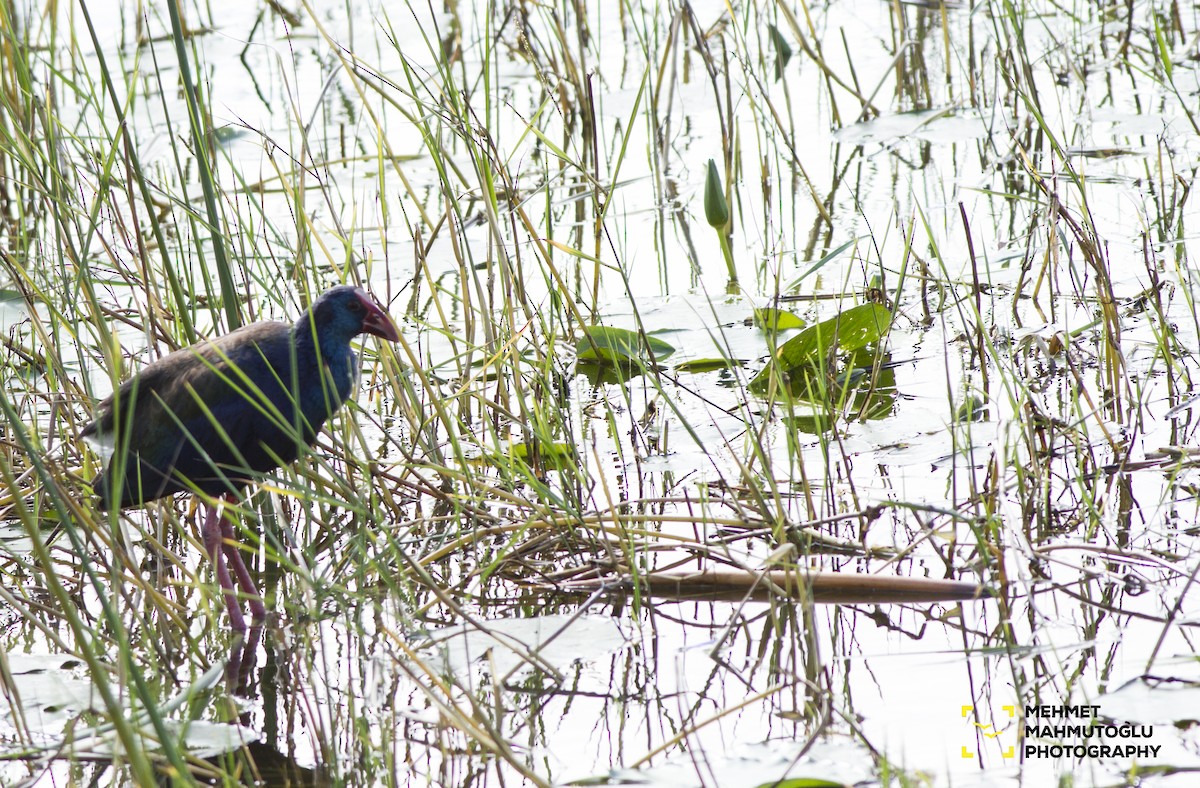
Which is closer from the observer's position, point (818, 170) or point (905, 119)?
point (905, 119)

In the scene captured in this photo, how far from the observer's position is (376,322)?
8.87 ft

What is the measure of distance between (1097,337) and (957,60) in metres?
2.20

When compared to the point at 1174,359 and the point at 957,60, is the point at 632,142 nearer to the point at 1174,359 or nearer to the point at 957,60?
the point at 957,60

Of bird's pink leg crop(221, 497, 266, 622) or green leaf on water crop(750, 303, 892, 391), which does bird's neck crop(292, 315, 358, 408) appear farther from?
green leaf on water crop(750, 303, 892, 391)

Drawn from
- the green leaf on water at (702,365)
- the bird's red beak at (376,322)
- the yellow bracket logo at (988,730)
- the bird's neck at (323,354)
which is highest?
the bird's red beak at (376,322)

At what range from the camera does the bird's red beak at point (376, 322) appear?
2.69 meters

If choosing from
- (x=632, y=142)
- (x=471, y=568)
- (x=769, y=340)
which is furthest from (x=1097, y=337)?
(x=632, y=142)

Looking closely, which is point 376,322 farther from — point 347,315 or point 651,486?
point 651,486

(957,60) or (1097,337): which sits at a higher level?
(957,60)

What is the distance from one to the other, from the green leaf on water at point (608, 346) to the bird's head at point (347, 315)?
52 centimetres

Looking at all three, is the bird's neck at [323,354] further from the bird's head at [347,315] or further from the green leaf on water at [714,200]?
the green leaf on water at [714,200]

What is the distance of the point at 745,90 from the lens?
3.77 m

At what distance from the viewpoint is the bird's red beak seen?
269cm

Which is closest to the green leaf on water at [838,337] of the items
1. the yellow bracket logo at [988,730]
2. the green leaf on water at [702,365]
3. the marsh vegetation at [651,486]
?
the marsh vegetation at [651,486]
